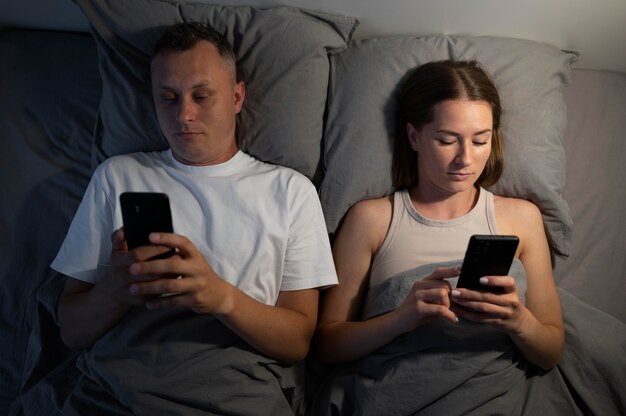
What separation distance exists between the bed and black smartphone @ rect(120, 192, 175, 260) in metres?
0.47

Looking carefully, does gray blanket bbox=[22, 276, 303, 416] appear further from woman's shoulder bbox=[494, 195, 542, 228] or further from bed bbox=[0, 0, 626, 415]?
woman's shoulder bbox=[494, 195, 542, 228]

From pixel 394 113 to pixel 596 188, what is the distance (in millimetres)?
612

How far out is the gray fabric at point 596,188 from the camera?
1.58 metres

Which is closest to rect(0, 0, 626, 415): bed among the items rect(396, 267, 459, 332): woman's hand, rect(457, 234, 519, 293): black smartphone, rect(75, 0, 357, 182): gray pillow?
rect(75, 0, 357, 182): gray pillow

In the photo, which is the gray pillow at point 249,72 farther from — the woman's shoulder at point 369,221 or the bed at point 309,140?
the woman's shoulder at point 369,221

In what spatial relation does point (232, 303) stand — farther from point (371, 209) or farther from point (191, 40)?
point (191, 40)

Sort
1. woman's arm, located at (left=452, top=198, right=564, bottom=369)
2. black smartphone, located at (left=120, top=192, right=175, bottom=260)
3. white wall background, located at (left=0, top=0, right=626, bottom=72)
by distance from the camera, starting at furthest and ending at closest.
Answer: white wall background, located at (left=0, top=0, right=626, bottom=72)
woman's arm, located at (left=452, top=198, right=564, bottom=369)
black smartphone, located at (left=120, top=192, right=175, bottom=260)

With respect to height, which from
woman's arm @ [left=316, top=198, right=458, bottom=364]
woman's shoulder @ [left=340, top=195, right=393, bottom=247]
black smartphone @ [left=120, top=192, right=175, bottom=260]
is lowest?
woman's arm @ [left=316, top=198, right=458, bottom=364]

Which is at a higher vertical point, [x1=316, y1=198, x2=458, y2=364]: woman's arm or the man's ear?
the man's ear

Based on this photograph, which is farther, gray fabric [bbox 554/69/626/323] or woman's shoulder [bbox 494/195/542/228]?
gray fabric [bbox 554/69/626/323]

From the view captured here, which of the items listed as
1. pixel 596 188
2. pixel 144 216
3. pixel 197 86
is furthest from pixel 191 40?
pixel 596 188

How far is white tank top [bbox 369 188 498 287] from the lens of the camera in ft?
4.54

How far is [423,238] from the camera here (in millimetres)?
1408

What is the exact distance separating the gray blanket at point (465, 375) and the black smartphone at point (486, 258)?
16 cm
